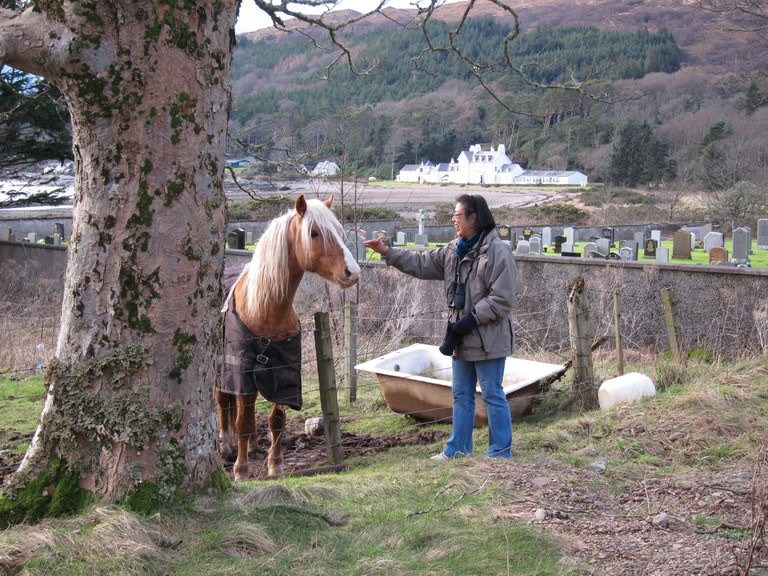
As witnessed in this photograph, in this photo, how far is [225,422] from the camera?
6.36m

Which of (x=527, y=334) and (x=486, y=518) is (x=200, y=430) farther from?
(x=527, y=334)

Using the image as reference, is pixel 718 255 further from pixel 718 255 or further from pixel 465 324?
pixel 465 324

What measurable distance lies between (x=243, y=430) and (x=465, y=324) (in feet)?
6.81

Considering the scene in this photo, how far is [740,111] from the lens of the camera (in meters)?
66.8

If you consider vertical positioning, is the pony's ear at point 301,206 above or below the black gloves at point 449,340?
above

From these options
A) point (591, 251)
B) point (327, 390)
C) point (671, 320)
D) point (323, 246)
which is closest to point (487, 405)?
point (327, 390)

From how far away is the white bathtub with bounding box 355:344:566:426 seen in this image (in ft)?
23.3

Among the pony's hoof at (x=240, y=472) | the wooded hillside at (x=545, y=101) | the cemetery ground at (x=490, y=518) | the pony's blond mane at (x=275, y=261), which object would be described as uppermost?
the wooded hillside at (x=545, y=101)

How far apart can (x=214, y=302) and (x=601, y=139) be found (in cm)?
7898

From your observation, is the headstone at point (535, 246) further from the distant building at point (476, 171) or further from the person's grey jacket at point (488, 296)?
the distant building at point (476, 171)

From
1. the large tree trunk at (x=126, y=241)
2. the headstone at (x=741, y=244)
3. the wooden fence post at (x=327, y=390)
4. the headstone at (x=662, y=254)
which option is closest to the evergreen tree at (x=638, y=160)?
the headstone at (x=741, y=244)

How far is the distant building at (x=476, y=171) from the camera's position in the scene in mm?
78500

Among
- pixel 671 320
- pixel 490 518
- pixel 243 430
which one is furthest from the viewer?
pixel 671 320

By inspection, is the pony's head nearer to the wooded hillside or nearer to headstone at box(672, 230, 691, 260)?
the wooded hillside
